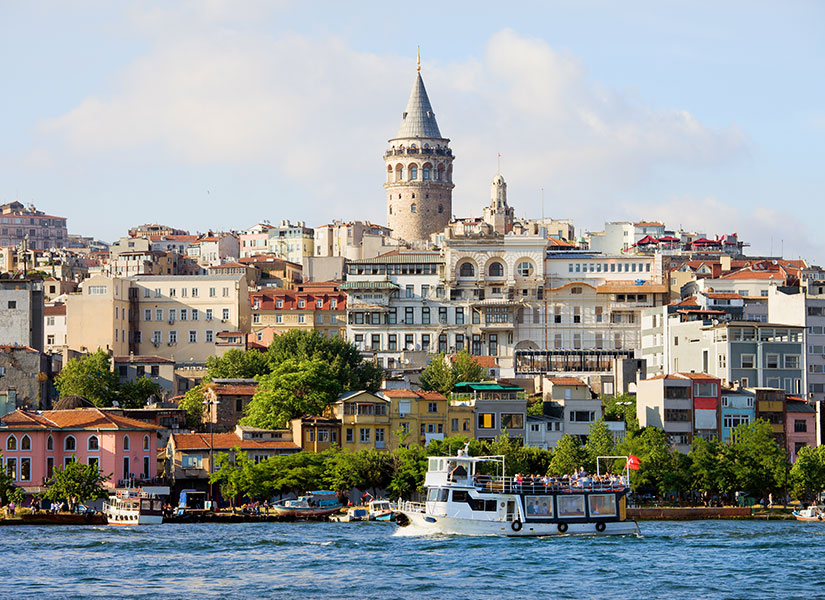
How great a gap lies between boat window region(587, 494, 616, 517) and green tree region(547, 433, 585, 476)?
13.2m

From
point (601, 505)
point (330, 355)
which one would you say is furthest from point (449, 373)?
point (601, 505)

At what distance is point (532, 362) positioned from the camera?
357 ft

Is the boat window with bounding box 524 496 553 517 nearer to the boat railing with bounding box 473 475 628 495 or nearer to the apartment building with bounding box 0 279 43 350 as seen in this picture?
the boat railing with bounding box 473 475 628 495

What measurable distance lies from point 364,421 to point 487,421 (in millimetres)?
6909

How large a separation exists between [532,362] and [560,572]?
55.7 m

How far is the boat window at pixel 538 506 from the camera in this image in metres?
63.4

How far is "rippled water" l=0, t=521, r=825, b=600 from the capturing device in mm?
49344

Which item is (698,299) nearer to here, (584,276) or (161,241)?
(584,276)

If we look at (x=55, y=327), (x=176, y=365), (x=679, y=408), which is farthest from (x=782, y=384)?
(x=55, y=327)

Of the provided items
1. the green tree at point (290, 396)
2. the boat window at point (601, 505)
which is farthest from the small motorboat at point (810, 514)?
the green tree at point (290, 396)

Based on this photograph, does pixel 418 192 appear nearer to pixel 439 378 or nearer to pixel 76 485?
pixel 439 378

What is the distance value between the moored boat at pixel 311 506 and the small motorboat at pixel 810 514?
70.1ft

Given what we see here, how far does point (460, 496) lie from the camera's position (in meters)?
62.8

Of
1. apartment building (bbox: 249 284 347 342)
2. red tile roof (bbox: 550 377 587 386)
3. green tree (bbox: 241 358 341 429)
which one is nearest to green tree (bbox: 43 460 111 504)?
green tree (bbox: 241 358 341 429)
